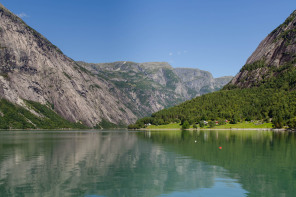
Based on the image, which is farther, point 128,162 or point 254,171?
point 128,162

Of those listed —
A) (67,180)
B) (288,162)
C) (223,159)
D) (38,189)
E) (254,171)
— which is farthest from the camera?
(223,159)

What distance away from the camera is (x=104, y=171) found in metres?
48.1

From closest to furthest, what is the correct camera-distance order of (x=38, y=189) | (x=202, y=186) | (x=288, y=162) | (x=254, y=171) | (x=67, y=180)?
(x=38, y=189)
(x=202, y=186)
(x=67, y=180)
(x=254, y=171)
(x=288, y=162)

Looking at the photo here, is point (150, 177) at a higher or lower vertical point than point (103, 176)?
lower

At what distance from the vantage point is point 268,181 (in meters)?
40.2

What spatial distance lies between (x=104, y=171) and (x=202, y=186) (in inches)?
717

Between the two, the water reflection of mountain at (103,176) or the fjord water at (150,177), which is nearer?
the fjord water at (150,177)

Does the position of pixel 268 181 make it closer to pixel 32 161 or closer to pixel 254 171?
pixel 254 171

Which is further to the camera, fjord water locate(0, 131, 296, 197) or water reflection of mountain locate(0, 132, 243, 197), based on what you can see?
water reflection of mountain locate(0, 132, 243, 197)

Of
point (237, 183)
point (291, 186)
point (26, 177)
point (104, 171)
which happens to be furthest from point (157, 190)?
point (26, 177)

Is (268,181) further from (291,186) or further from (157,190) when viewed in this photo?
(157,190)

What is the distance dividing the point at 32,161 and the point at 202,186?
39716 mm

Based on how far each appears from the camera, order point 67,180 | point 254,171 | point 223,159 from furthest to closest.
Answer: point 223,159 → point 254,171 → point 67,180

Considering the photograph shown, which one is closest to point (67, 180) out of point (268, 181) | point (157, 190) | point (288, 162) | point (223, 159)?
point (157, 190)
